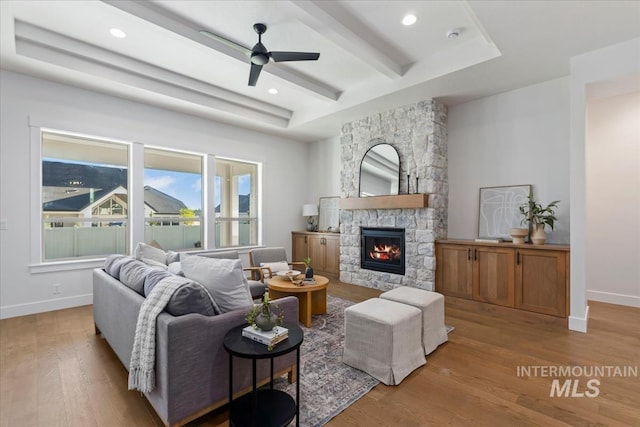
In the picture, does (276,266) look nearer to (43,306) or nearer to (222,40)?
(222,40)

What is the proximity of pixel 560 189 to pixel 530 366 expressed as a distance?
2.51 meters

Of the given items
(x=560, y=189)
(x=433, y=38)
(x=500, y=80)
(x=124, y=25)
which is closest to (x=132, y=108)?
(x=124, y=25)

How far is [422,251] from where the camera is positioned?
4.59m

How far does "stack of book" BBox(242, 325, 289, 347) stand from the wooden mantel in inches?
131

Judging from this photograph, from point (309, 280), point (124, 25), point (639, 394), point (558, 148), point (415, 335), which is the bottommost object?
point (639, 394)

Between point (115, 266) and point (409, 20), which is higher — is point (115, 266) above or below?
below

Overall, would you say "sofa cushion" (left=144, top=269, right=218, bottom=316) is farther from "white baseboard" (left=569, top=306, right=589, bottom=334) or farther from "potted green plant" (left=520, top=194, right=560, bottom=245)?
"potted green plant" (left=520, top=194, right=560, bottom=245)

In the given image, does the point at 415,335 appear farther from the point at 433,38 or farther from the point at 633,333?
the point at 433,38

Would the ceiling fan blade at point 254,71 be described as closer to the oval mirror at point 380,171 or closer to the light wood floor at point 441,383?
the oval mirror at point 380,171

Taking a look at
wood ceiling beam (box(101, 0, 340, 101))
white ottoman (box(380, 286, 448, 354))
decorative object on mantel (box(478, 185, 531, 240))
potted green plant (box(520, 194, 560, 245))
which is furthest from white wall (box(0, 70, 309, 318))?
potted green plant (box(520, 194, 560, 245))

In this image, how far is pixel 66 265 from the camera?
4.11 metres

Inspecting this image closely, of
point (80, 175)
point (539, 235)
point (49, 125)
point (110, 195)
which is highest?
point (49, 125)

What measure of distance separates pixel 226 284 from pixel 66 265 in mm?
3528

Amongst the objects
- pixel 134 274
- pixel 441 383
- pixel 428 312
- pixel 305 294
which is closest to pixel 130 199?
pixel 134 274
